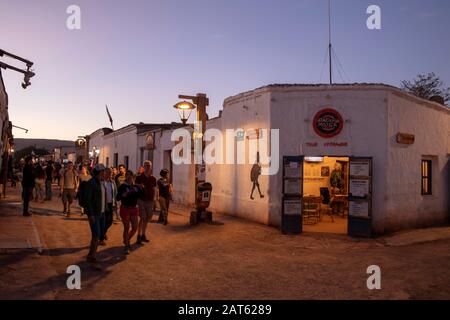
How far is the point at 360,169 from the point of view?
11.8 metres

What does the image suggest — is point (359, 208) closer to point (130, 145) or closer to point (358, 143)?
point (358, 143)

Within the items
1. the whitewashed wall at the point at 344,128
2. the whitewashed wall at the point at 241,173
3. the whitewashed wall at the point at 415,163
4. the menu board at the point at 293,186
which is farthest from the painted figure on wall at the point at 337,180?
the menu board at the point at 293,186

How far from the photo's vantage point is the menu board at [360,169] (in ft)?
38.5

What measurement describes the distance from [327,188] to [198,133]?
20.6ft

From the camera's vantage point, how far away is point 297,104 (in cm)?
1270

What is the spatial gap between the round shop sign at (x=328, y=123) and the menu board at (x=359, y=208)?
6.77ft

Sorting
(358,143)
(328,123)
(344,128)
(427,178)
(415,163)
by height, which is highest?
(328,123)

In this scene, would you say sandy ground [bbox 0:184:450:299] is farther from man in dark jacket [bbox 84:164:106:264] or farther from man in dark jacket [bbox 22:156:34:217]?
man in dark jacket [bbox 22:156:34:217]

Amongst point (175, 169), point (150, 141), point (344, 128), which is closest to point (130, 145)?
point (150, 141)

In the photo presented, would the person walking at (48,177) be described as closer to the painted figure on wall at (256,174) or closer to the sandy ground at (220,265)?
the sandy ground at (220,265)

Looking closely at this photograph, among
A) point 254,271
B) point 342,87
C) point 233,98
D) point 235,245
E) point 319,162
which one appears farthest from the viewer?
point 319,162

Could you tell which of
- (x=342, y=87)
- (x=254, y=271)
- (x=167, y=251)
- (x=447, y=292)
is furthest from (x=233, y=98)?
(x=447, y=292)
